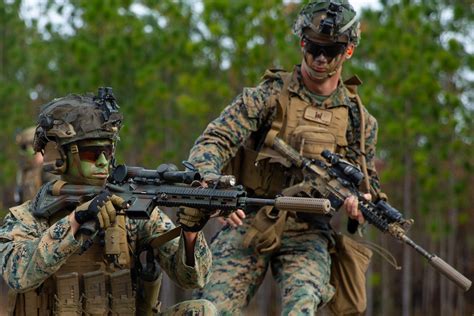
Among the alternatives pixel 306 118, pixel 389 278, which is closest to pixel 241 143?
pixel 306 118

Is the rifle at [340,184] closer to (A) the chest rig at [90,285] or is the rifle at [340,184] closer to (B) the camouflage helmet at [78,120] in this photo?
(B) the camouflage helmet at [78,120]

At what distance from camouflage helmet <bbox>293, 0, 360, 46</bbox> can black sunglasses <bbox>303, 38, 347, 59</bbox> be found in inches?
1.7

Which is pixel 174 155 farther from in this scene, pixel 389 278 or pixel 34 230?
pixel 34 230

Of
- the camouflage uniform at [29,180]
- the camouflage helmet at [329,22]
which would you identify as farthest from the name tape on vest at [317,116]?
the camouflage uniform at [29,180]

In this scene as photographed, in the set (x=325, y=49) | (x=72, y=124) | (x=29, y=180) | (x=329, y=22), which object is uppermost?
(x=29, y=180)

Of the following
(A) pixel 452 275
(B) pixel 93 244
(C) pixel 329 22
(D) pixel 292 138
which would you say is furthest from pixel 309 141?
(B) pixel 93 244

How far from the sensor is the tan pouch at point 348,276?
7.59 m

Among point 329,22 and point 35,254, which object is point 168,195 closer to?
point 35,254

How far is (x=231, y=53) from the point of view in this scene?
20.1m

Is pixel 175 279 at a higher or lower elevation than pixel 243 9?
lower

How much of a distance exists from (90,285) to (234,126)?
1.63m

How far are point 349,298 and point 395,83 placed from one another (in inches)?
511

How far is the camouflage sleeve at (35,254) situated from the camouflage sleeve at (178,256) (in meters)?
0.59

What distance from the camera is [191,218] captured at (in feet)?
19.7
